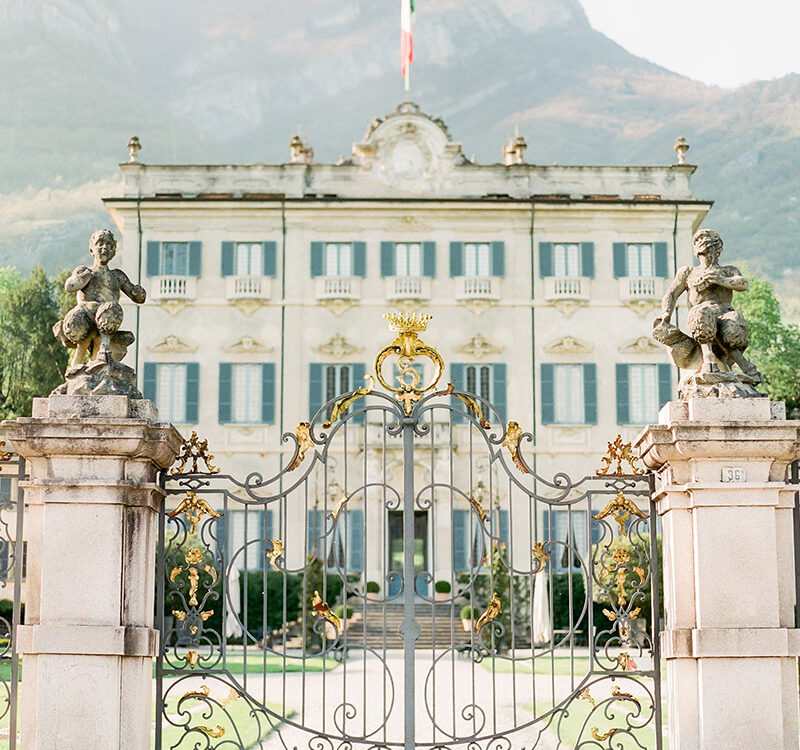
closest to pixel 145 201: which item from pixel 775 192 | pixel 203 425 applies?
pixel 203 425

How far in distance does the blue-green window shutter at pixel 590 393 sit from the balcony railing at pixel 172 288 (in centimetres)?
1063

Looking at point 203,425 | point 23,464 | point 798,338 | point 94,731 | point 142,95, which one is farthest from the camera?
point 142,95

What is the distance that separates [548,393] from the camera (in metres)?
33.0

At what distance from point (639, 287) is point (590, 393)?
3.25m

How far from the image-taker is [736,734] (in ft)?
26.4

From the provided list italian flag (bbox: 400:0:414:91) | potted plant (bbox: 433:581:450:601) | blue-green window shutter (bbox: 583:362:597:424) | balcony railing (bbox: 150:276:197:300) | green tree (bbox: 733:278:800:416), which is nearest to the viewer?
potted plant (bbox: 433:581:450:601)

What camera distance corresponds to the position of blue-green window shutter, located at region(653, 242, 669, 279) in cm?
3366

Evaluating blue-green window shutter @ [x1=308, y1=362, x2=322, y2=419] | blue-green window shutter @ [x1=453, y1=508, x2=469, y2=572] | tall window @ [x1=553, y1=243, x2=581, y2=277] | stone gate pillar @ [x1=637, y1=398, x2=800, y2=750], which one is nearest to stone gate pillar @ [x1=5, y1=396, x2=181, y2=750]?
stone gate pillar @ [x1=637, y1=398, x2=800, y2=750]

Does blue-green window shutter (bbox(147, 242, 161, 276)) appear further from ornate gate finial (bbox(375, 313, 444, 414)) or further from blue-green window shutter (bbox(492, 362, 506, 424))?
ornate gate finial (bbox(375, 313, 444, 414))

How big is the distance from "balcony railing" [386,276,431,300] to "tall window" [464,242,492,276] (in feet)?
3.82

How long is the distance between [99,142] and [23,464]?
300 feet

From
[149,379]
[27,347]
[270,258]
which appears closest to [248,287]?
[270,258]

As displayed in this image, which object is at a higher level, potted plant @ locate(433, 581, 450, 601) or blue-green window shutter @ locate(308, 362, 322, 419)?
blue-green window shutter @ locate(308, 362, 322, 419)

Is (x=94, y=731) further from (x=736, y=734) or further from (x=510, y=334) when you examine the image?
(x=510, y=334)
